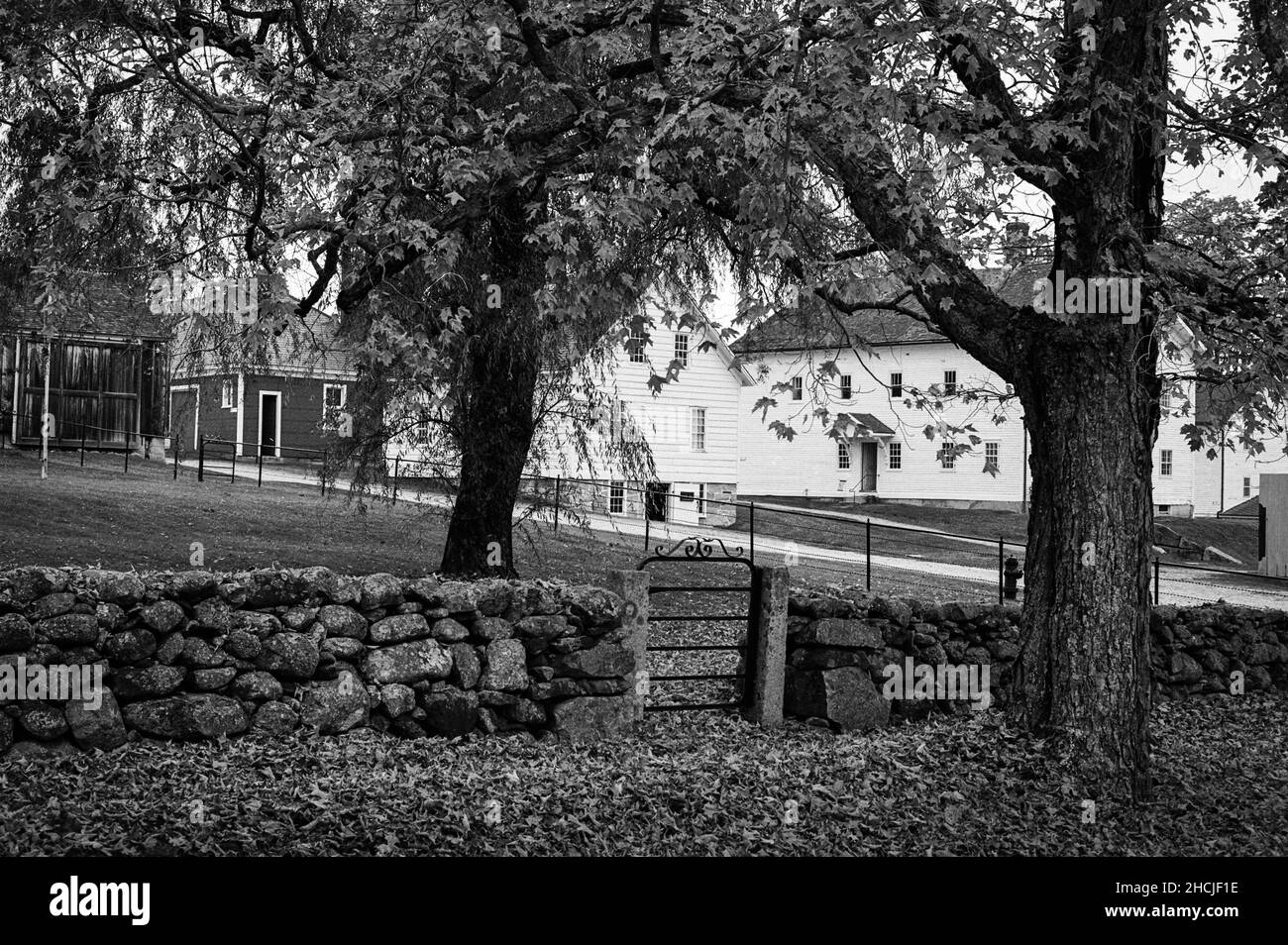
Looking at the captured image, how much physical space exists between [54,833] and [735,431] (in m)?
32.0

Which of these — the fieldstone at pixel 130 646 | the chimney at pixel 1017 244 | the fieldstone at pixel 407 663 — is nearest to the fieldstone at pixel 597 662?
the fieldstone at pixel 407 663

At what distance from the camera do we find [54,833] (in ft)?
18.5

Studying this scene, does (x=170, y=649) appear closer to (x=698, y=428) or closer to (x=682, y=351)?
(x=682, y=351)

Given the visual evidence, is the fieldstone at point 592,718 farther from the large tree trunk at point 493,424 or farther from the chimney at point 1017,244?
the large tree trunk at point 493,424

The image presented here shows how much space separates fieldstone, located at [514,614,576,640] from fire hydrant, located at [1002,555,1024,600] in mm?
11071

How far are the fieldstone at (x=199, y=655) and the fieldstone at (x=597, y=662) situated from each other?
2.36 m

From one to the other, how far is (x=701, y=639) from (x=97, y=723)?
811 centimetres

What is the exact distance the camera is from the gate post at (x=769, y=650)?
32.3ft

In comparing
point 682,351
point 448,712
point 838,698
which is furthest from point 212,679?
point 682,351

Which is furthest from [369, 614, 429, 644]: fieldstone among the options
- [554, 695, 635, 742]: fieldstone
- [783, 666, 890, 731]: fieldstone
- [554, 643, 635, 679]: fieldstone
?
[783, 666, 890, 731]: fieldstone

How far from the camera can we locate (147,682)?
7051 mm

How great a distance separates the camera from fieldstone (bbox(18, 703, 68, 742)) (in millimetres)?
6641

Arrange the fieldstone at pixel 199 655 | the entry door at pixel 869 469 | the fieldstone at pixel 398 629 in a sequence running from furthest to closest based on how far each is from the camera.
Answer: the entry door at pixel 869 469 → the fieldstone at pixel 398 629 → the fieldstone at pixel 199 655
